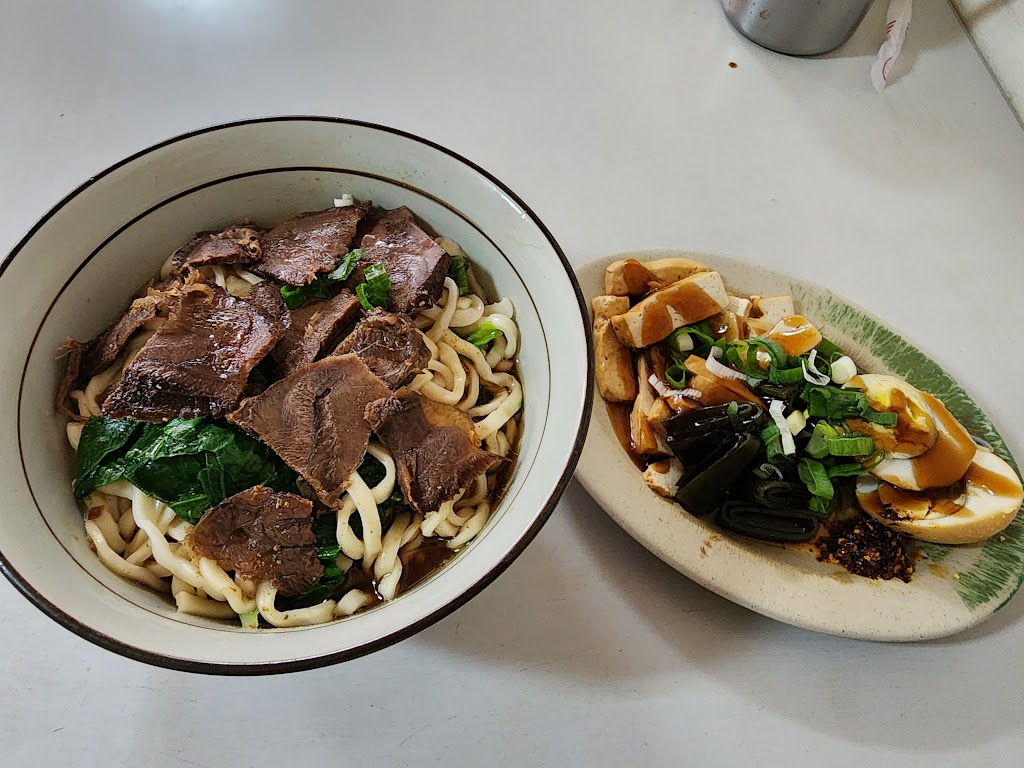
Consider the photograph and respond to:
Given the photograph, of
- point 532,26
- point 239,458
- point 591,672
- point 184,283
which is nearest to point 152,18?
point 532,26

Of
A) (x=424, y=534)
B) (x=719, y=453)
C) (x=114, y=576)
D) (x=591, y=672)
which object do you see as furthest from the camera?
(x=719, y=453)

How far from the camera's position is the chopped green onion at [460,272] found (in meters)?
1.52

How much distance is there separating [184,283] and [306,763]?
0.93 metres

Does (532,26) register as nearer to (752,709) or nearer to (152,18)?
(152,18)

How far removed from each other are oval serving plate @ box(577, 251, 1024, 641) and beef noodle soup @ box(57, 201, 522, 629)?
30 cm

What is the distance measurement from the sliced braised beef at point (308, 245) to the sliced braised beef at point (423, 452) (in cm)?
32

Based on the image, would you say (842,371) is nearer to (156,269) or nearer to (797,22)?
(797,22)

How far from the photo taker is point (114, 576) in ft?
3.94

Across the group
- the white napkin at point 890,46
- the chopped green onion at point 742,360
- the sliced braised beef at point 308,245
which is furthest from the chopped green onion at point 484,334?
the white napkin at point 890,46

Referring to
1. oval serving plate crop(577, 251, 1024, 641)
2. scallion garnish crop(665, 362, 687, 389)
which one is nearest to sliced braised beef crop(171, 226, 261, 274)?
oval serving plate crop(577, 251, 1024, 641)

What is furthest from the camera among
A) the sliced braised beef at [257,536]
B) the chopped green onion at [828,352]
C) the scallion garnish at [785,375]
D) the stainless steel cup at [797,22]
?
the stainless steel cup at [797,22]

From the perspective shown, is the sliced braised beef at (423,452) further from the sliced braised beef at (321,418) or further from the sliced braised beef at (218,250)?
the sliced braised beef at (218,250)

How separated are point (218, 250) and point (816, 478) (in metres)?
1.39

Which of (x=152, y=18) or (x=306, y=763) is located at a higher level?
(x=152, y=18)
